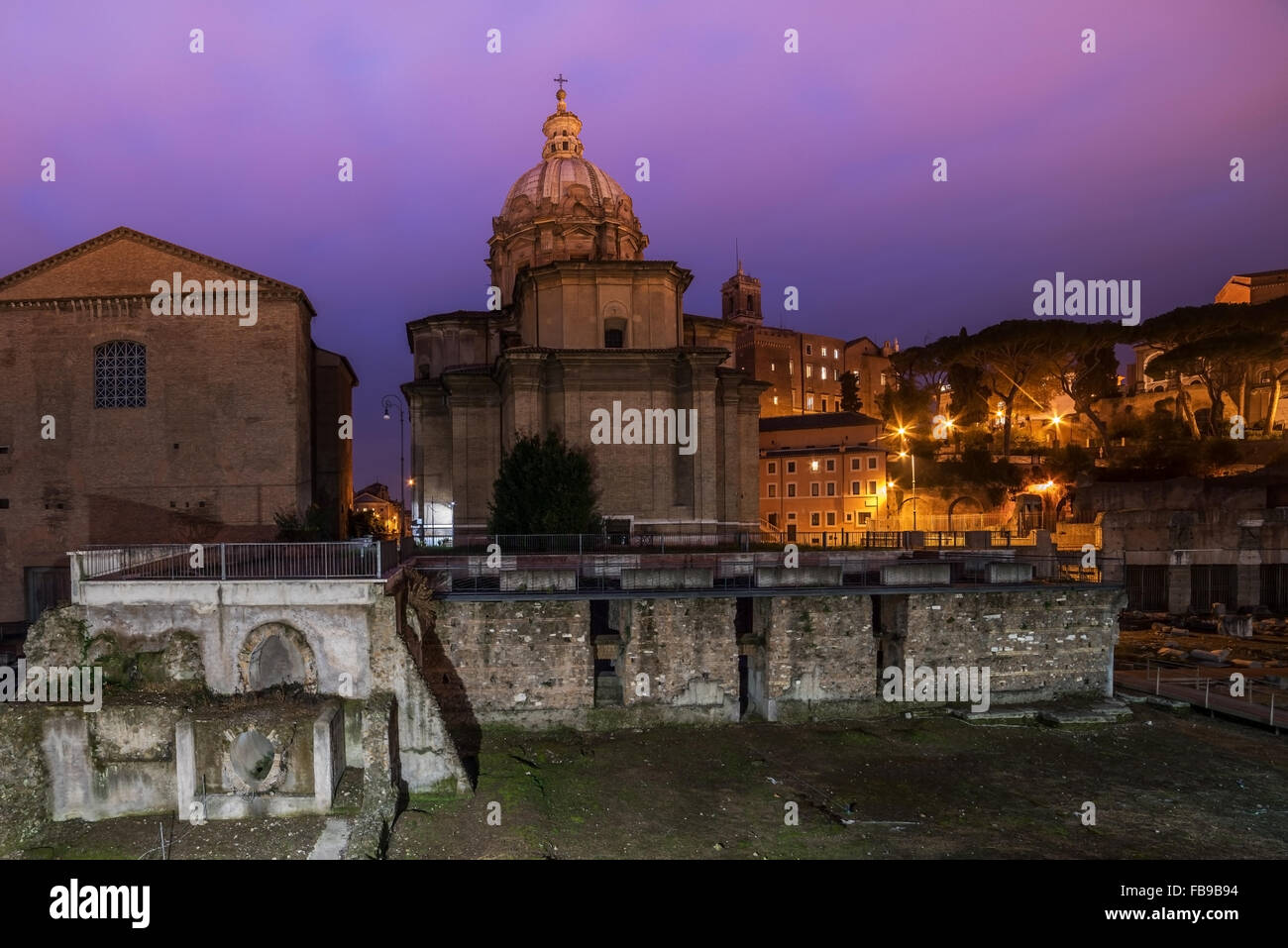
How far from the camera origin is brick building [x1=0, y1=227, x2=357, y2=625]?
30.0 metres

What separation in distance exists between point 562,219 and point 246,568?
3122 centimetres

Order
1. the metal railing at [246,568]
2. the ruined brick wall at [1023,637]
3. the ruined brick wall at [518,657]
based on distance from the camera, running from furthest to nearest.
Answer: the ruined brick wall at [1023,637], the ruined brick wall at [518,657], the metal railing at [246,568]

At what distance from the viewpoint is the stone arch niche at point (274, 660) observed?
43.8 feet

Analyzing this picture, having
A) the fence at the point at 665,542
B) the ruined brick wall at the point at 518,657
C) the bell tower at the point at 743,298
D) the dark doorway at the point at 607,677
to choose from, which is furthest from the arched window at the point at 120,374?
the bell tower at the point at 743,298

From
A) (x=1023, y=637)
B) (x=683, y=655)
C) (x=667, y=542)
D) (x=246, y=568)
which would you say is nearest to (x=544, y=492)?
(x=667, y=542)

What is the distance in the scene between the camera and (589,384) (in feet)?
105

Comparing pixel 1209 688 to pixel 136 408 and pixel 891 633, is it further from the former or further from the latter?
pixel 136 408

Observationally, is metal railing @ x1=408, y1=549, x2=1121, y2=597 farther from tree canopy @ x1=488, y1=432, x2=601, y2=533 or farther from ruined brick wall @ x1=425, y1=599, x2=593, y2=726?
tree canopy @ x1=488, y1=432, x2=601, y2=533

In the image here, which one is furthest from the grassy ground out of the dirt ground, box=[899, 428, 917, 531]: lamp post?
box=[899, 428, 917, 531]: lamp post

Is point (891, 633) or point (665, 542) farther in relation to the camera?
point (665, 542)

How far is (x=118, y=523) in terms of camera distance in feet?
98.2

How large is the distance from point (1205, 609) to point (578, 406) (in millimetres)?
29929

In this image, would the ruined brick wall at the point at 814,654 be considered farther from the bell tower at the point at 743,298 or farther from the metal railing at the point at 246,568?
the bell tower at the point at 743,298

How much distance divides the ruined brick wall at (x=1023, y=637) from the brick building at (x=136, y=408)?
81.1 feet
